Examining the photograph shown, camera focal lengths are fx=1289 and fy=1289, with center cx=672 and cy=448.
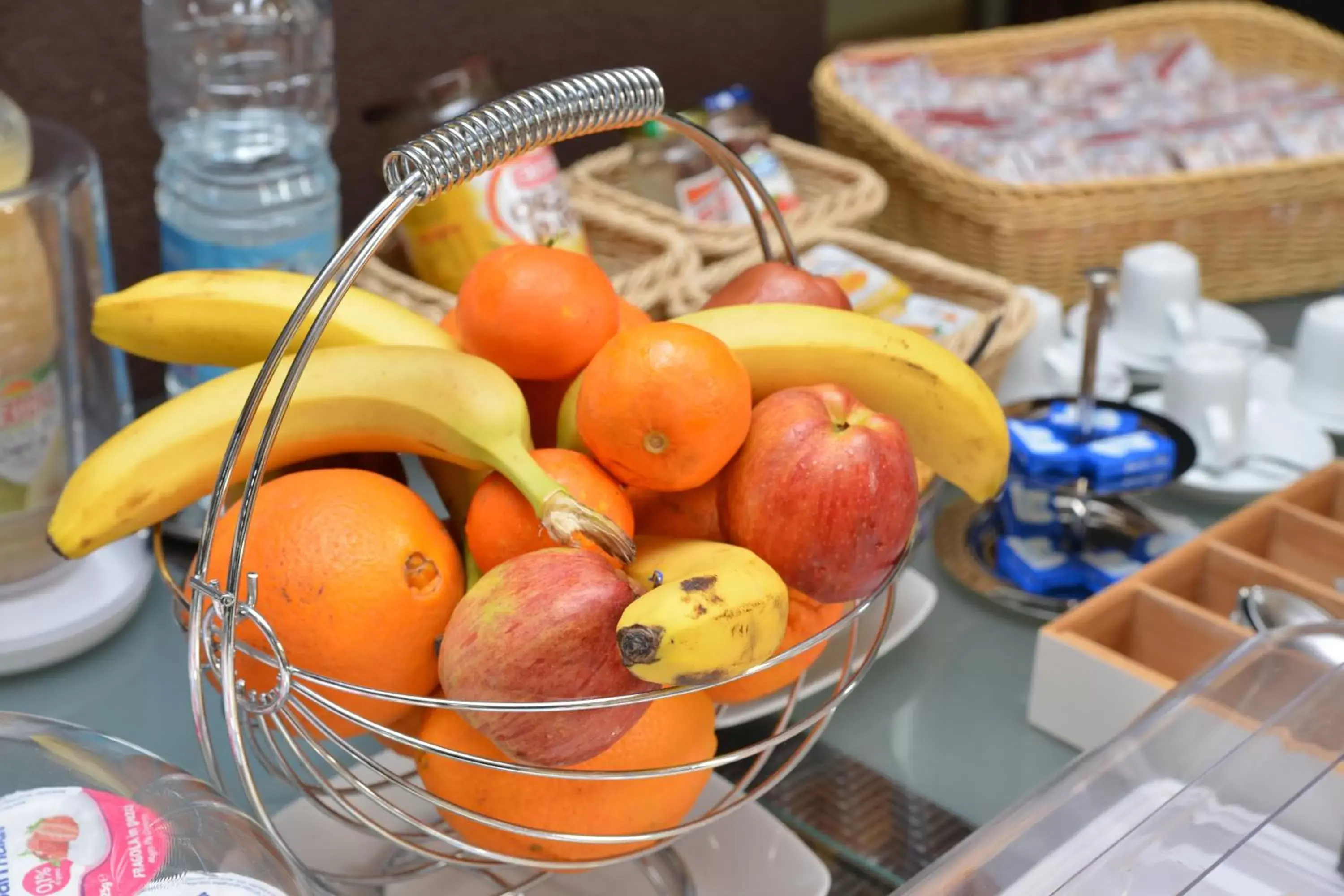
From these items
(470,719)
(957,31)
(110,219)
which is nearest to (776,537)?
(470,719)

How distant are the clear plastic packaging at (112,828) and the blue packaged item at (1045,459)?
479 millimetres

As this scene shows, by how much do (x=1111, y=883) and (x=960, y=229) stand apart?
0.77m

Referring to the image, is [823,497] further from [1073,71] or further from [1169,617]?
[1073,71]

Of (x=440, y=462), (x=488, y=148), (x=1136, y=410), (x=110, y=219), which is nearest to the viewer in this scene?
(x=488, y=148)

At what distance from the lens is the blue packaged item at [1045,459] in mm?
732

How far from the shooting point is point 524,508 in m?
0.44

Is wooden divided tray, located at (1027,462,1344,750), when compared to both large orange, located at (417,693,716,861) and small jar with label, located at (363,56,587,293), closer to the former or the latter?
large orange, located at (417,693,716,861)

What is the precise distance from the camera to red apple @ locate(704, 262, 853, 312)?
0.56 metres

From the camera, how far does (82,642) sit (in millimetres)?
699

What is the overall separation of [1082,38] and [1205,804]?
1181 millimetres

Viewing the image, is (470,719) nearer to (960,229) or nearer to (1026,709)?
(1026,709)

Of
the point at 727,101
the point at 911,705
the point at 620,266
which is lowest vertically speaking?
the point at 911,705

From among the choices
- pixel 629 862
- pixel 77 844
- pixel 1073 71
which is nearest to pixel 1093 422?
pixel 629 862

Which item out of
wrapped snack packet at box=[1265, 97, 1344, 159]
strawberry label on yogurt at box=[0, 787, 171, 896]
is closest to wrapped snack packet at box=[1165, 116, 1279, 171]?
wrapped snack packet at box=[1265, 97, 1344, 159]
